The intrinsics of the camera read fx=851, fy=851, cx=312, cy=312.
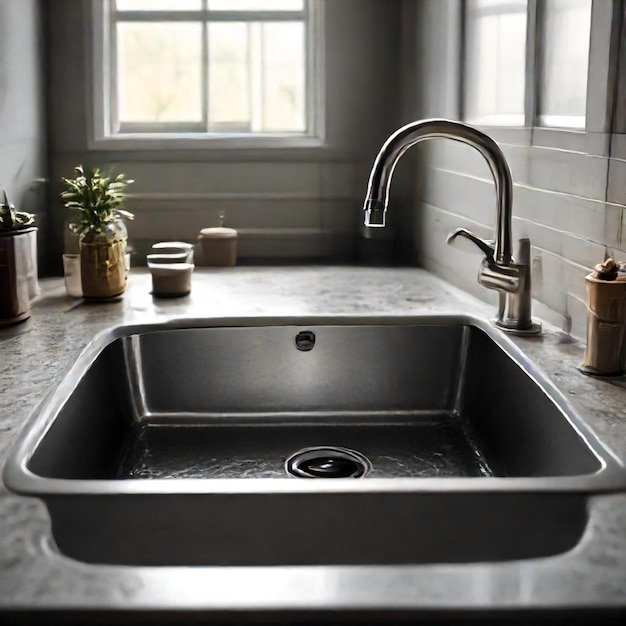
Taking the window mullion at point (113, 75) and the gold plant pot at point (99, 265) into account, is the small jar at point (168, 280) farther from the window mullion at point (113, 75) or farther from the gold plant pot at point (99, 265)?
the window mullion at point (113, 75)

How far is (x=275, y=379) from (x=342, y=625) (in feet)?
3.13

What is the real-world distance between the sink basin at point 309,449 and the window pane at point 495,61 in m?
0.54

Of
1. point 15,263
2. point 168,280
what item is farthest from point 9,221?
point 168,280

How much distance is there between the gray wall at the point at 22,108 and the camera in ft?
6.64

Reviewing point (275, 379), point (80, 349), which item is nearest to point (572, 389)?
point (275, 379)

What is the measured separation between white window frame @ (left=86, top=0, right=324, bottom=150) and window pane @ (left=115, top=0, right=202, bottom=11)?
0.01 m

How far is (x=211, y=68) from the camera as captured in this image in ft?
8.36

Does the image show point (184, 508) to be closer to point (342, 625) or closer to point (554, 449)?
point (342, 625)

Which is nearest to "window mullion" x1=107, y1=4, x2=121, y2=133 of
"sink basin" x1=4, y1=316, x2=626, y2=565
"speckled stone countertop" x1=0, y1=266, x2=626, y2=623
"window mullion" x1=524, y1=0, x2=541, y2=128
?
"sink basin" x1=4, y1=316, x2=626, y2=565

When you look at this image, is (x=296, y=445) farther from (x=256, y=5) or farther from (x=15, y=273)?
(x=256, y=5)

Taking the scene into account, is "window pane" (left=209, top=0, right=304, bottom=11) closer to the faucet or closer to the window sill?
the window sill

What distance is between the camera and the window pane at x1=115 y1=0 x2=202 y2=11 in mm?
2488

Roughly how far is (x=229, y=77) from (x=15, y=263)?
1.24m

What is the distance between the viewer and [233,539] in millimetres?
719
